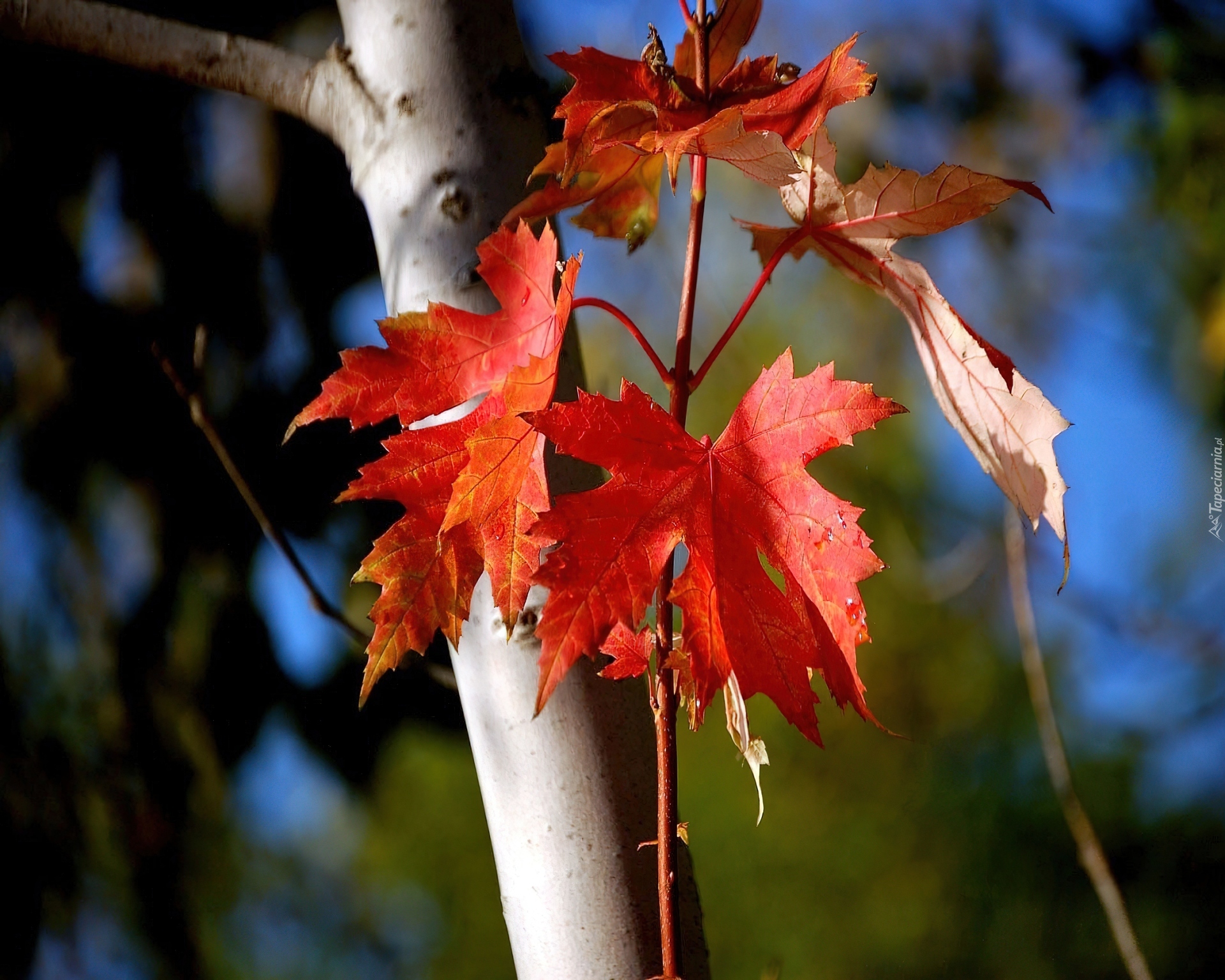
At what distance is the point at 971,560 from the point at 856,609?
1052 millimetres

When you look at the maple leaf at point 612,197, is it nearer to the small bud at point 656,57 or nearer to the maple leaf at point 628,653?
the small bud at point 656,57

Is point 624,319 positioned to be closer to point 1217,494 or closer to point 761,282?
point 761,282

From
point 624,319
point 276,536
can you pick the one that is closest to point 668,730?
point 624,319

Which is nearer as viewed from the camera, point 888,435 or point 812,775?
point 812,775

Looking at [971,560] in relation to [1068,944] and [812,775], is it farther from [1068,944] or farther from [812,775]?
[1068,944]

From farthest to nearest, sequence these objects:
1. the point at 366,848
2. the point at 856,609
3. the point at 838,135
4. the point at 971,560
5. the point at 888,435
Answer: the point at 888,435 → the point at 838,135 → the point at 366,848 → the point at 971,560 → the point at 856,609

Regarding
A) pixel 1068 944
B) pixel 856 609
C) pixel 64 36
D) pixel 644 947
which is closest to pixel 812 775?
pixel 1068 944

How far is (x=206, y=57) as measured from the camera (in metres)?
0.49

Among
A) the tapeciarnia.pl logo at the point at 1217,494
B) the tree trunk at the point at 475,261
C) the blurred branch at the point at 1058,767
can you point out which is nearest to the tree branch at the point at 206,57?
the tree trunk at the point at 475,261

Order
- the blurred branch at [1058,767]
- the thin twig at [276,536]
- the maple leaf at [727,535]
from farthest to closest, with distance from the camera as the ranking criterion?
the blurred branch at [1058,767] < the thin twig at [276,536] < the maple leaf at [727,535]

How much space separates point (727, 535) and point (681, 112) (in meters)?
0.16

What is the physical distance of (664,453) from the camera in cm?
31

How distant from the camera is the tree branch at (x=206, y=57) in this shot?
489 mm

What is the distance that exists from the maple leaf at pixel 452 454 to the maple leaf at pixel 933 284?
107 mm
